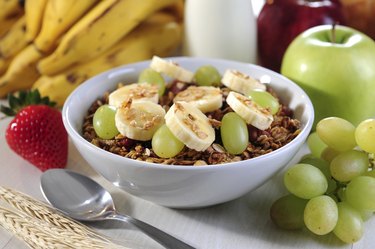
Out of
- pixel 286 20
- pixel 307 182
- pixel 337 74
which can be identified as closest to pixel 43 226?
pixel 307 182

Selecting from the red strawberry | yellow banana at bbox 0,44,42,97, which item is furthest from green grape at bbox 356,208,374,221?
yellow banana at bbox 0,44,42,97

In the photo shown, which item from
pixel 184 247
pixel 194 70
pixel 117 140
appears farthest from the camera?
pixel 194 70

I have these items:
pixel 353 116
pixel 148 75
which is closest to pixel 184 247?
pixel 148 75

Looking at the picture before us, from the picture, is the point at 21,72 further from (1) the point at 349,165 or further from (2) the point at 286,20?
(1) the point at 349,165

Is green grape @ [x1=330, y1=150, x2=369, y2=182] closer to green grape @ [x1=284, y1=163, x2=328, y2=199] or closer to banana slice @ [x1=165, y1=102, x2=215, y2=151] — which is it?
green grape @ [x1=284, y1=163, x2=328, y2=199]

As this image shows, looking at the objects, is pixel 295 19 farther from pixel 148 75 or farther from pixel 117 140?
pixel 117 140

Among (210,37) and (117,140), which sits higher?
(117,140)
